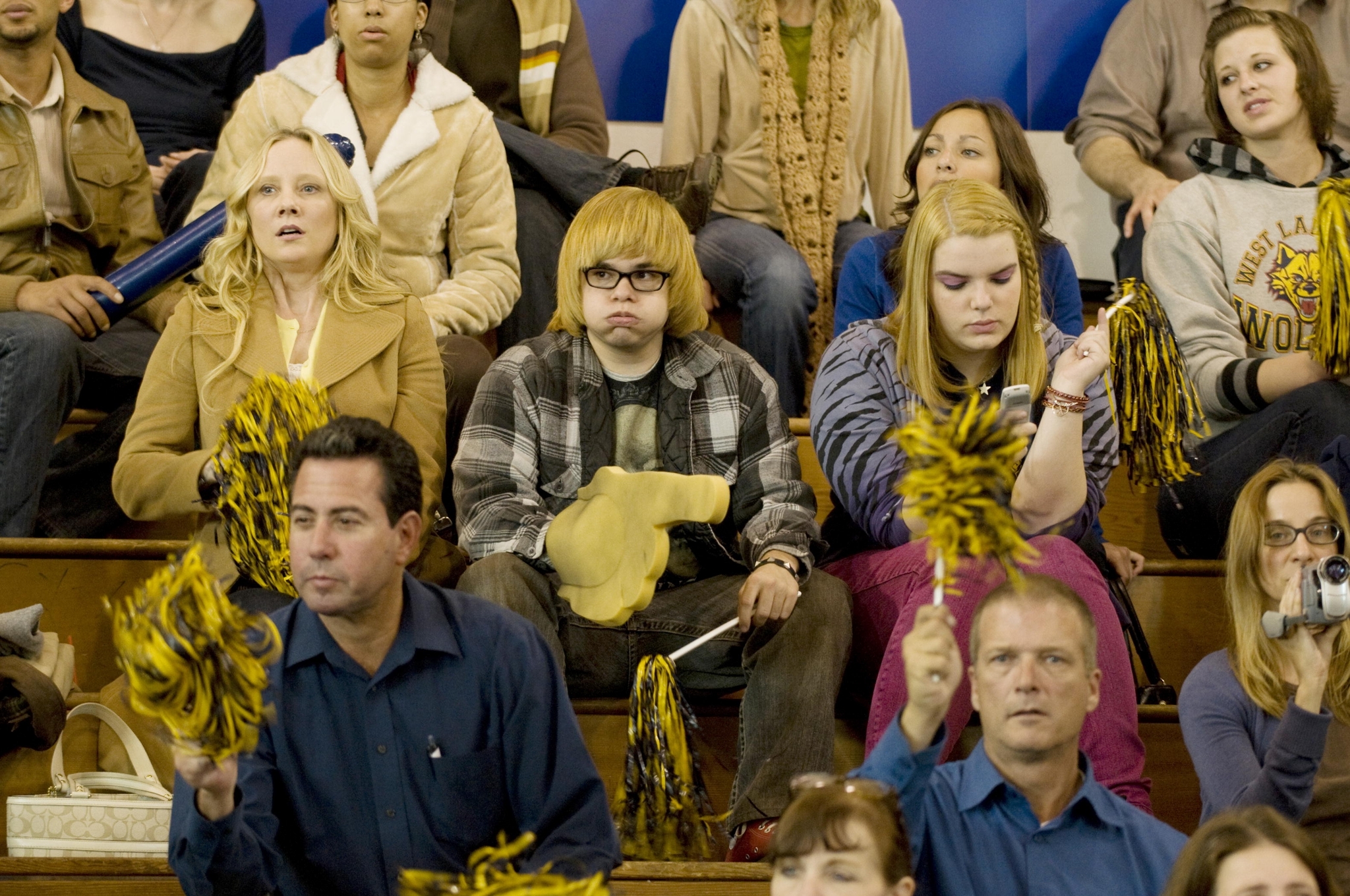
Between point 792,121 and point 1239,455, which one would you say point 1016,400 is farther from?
point 792,121

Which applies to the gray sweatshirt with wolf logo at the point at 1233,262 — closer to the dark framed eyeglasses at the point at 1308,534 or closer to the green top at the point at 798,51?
the dark framed eyeglasses at the point at 1308,534

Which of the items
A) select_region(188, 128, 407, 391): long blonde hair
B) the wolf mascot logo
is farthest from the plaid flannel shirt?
the wolf mascot logo

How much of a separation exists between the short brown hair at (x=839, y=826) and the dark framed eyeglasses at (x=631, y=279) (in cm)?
107

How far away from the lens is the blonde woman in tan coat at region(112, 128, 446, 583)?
8.63 feet

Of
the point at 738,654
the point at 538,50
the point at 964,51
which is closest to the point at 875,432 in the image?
the point at 738,654

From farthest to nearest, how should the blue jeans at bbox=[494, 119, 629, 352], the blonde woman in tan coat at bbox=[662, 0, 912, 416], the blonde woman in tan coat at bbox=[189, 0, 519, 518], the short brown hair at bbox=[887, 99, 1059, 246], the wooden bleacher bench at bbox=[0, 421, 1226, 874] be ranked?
the blonde woman in tan coat at bbox=[662, 0, 912, 416], the blue jeans at bbox=[494, 119, 629, 352], the blonde woman in tan coat at bbox=[189, 0, 519, 518], the short brown hair at bbox=[887, 99, 1059, 246], the wooden bleacher bench at bbox=[0, 421, 1226, 874]

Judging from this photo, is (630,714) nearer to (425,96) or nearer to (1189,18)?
(425,96)

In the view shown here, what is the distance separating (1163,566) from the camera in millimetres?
2811

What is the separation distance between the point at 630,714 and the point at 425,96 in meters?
1.56

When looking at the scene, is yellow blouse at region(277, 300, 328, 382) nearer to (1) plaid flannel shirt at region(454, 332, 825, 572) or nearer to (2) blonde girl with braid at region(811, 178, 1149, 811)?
(1) plaid flannel shirt at region(454, 332, 825, 572)

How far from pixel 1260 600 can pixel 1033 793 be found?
59 cm

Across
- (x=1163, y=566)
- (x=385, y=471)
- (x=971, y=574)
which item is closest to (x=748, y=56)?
(x=1163, y=566)

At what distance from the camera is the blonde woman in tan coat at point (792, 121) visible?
3539 millimetres

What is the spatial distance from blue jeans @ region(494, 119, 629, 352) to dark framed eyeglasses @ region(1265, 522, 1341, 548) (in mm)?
1674
